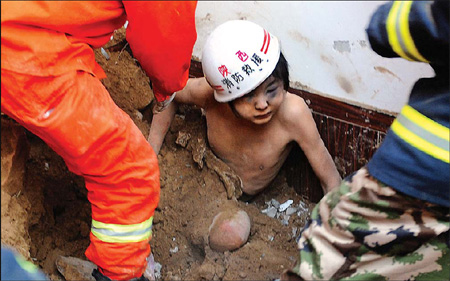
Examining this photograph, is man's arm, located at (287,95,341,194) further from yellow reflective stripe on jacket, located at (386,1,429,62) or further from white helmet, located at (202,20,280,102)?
yellow reflective stripe on jacket, located at (386,1,429,62)

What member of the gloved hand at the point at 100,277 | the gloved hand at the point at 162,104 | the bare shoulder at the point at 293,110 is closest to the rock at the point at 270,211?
the bare shoulder at the point at 293,110

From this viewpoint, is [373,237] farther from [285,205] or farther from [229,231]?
[285,205]

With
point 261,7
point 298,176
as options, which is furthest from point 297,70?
point 298,176

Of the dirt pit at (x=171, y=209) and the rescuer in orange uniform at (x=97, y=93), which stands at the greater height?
the rescuer in orange uniform at (x=97, y=93)

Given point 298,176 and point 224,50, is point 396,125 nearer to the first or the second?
point 224,50

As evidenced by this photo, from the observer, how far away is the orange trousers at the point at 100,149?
1.63 m

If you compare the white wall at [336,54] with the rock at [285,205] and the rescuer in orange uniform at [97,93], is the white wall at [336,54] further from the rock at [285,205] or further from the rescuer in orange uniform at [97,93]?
the rescuer in orange uniform at [97,93]

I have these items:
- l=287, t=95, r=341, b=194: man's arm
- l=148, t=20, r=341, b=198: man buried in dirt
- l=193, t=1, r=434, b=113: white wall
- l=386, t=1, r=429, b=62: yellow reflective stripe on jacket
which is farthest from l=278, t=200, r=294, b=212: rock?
l=386, t=1, r=429, b=62: yellow reflective stripe on jacket

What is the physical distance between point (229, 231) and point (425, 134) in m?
1.10

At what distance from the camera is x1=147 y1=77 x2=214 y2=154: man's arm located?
259 cm

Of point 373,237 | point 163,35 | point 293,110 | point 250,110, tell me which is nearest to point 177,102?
point 250,110

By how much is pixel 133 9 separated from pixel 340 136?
1208 mm

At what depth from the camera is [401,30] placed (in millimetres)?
1450

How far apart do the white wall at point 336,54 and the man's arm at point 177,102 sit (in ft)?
1.30
